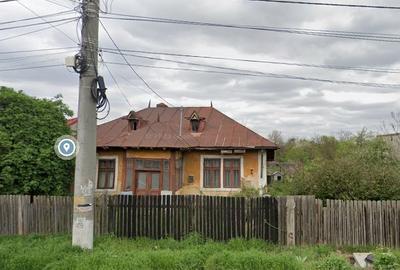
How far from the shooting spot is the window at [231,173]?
64.1ft

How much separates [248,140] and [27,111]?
10.6 m

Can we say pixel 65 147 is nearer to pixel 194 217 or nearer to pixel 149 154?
pixel 194 217

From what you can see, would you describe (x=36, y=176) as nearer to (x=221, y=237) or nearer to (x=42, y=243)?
(x=42, y=243)

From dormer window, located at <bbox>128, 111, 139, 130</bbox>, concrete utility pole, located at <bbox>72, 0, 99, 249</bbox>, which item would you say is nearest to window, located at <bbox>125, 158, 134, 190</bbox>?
dormer window, located at <bbox>128, 111, 139, 130</bbox>

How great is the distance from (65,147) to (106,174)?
11.7m

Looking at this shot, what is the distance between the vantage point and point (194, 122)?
20875 millimetres

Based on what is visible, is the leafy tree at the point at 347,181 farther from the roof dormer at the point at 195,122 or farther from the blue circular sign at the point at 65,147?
the roof dormer at the point at 195,122

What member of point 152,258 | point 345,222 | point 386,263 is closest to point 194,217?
point 152,258

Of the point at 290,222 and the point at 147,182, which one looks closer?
the point at 290,222

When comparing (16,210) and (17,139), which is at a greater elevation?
(17,139)

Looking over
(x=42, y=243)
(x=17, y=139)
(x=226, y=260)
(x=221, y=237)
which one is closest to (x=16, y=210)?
(x=42, y=243)

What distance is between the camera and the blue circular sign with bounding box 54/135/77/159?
8352 millimetres

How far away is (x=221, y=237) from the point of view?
10.7 meters

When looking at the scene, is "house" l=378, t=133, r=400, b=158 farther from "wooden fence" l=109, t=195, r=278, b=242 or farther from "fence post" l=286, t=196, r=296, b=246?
"wooden fence" l=109, t=195, r=278, b=242
